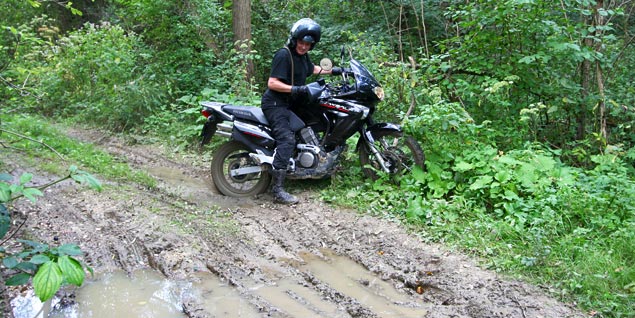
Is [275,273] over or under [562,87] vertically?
under

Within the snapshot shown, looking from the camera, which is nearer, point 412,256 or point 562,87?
point 412,256

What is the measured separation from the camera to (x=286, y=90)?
18.7 feet

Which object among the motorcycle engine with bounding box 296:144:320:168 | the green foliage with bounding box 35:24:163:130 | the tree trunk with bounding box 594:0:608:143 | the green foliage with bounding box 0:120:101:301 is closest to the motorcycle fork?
the motorcycle engine with bounding box 296:144:320:168

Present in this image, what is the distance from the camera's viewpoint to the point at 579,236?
4.37m

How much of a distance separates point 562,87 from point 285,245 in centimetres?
442

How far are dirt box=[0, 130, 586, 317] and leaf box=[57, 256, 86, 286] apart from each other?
1002 millimetres

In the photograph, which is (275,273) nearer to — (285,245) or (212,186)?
(285,245)

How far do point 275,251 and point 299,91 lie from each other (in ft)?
5.95

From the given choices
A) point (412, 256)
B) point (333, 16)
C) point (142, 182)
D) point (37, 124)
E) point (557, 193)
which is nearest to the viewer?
point (412, 256)

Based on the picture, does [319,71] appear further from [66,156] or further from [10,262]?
[10,262]

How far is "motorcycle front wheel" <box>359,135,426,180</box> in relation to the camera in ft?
19.4

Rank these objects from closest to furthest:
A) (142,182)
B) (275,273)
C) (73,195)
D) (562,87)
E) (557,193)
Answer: (275,273), (557,193), (73,195), (142,182), (562,87)

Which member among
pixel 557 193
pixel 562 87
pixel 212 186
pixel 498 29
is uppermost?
pixel 498 29

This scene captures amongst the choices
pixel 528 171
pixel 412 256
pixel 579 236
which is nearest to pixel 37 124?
pixel 412 256
